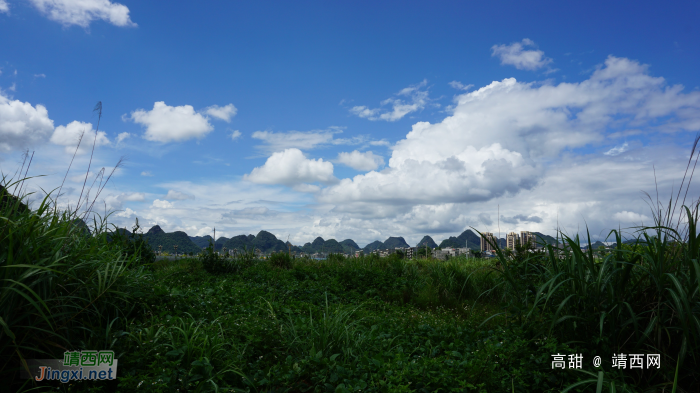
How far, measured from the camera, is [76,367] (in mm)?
2891

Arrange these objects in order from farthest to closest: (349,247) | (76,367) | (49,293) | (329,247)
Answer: (349,247) < (329,247) < (49,293) < (76,367)

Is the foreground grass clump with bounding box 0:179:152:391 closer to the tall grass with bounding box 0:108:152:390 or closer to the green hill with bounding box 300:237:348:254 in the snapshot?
the tall grass with bounding box 0:108:152:390

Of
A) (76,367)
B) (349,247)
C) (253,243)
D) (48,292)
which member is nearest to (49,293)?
(48,292)

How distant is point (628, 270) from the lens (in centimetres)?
308

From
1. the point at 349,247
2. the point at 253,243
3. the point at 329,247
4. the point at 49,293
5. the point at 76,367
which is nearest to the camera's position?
the point at 76,367

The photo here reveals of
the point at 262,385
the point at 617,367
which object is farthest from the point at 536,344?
the point at 262,385

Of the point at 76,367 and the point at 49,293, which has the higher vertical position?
the point at 49,293

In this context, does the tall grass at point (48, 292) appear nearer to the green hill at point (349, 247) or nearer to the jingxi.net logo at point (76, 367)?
the jingxi.net logo at point (76, 367)

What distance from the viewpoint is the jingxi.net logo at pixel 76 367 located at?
9.18 feet

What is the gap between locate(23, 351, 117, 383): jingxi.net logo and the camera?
2.80 metres

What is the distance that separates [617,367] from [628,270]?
0.76m

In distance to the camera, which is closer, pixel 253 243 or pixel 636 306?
pixel 636 306

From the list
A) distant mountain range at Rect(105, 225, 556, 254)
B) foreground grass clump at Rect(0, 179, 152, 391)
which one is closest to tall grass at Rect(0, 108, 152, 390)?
foreground grass clump at Rect(0, 179, 152, 391)

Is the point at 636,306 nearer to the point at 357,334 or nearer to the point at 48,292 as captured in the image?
the point at 357,334
